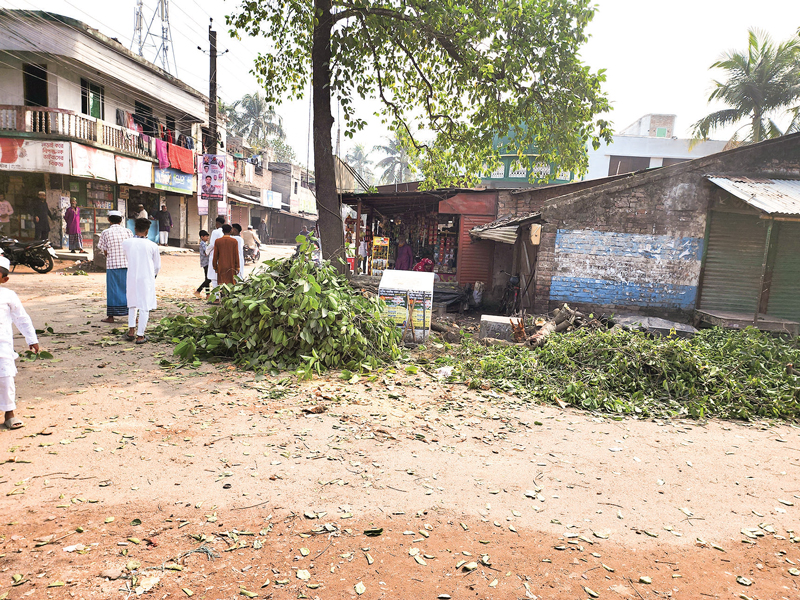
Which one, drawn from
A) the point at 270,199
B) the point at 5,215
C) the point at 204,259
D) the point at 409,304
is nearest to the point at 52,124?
the point at 5,215

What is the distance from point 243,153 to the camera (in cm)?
3641

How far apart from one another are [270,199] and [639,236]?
1273 inches

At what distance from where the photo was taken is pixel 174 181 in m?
24.1

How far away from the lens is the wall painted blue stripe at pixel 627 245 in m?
10.6

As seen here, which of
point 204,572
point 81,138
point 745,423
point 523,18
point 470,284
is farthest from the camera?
point 81,138

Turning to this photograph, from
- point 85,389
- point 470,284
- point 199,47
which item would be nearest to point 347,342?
point 85,389

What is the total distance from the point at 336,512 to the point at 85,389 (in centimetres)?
359

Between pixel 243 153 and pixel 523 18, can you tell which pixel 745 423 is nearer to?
pixel 523 18

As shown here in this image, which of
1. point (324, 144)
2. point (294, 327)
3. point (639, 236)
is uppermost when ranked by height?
point (324, 144)

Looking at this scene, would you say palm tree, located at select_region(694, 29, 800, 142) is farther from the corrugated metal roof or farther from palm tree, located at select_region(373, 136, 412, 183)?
palm tree, located at select_region(373, 136, 412, 183)

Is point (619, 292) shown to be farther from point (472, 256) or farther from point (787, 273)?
point (472, 256)

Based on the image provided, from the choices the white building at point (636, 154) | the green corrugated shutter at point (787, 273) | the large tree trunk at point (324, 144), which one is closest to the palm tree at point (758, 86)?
the white building at point (636, 154)

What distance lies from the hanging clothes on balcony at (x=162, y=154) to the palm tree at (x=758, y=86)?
→ 25322 millimetres

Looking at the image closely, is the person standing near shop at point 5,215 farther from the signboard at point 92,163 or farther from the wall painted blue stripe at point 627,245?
the wall painted blue stripe at point 627,245
